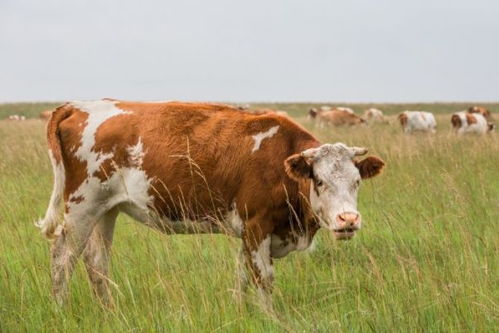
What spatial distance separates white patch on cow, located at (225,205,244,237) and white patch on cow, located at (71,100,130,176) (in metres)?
1.15

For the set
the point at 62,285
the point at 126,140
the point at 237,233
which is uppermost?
the point at 126,140

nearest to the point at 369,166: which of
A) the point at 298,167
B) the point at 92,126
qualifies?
the point at 298,167

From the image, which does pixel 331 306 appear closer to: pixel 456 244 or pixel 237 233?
pixel 237 233

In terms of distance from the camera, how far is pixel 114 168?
564 cm

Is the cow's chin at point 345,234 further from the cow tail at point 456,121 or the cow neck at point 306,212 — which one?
the cow tail at point 456,121

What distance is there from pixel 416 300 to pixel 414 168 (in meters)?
7.29

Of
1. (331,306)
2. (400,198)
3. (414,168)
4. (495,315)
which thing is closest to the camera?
(495,315)

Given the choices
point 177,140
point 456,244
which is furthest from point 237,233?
point 456,244

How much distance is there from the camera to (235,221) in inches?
212

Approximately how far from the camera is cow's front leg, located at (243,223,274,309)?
5148mm

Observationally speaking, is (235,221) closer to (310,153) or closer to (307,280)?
(307,280)

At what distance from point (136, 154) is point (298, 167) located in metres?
1.48

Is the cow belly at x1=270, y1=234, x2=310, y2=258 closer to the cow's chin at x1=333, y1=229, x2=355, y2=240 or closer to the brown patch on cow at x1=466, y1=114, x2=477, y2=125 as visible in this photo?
the cow's chin at x1=333, y1=229, x2=355, y2=240

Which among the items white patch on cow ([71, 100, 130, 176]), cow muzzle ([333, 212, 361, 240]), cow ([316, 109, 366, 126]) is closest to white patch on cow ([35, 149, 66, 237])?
white patch on cow ([71, 100, 130, 176])
